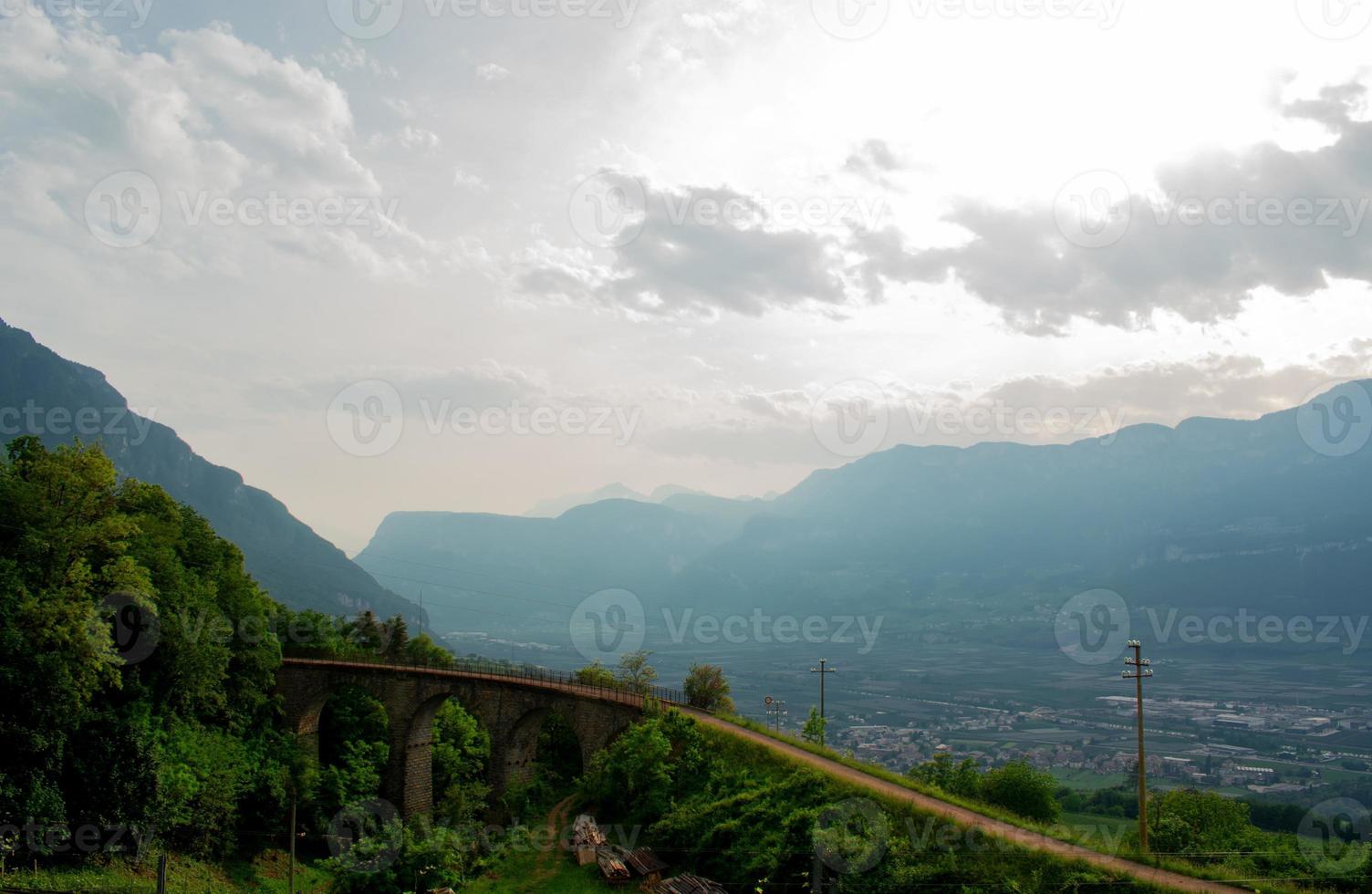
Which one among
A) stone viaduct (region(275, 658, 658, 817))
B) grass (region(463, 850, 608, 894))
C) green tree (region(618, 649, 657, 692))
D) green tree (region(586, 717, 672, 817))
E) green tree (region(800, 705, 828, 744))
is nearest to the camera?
grass (region(463, 850, 608, 894))

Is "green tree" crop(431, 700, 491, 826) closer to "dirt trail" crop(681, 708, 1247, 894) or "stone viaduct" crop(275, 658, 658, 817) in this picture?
"stone viaduct" crop(275, 658, 658, 817)

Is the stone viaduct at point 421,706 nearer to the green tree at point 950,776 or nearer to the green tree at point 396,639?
the green tree at point 396,639

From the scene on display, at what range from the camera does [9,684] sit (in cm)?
2530

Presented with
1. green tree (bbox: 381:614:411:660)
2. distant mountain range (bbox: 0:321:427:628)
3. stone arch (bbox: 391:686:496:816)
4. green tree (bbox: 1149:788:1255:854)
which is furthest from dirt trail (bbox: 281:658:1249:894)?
distant mountain range (bbox: 0:321:427:628)

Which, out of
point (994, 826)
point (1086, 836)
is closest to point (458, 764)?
point (994, 826)

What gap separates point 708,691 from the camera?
133 feet

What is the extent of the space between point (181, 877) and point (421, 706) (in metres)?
14.9

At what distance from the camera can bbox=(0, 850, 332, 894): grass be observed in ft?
79.0

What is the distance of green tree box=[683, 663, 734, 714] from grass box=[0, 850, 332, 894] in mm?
17594

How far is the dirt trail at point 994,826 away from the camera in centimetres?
1967

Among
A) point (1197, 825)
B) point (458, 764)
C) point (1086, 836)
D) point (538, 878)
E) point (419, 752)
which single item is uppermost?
point (1086, 836)

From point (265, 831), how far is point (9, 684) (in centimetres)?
1522

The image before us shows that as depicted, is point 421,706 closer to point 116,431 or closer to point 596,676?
point 596,676

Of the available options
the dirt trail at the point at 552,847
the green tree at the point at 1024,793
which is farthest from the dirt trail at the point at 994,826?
the dirt trail at the point at 552,847
